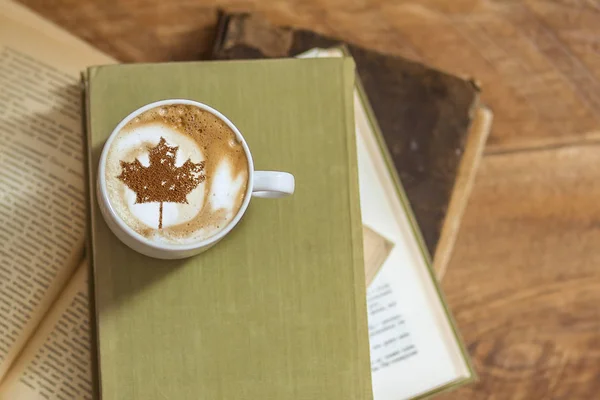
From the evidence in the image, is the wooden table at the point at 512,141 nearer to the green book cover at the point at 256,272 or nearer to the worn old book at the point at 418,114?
the worn old book at the point at 418,114

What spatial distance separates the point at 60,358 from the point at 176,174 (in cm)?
23

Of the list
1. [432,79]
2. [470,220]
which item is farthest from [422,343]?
[432,79]

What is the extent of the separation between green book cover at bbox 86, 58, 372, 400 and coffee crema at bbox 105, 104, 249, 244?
0.05 m

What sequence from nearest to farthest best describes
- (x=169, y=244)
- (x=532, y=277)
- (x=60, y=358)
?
(x=169, y=244) < (x=60, y=358) < (x=532, y=277)

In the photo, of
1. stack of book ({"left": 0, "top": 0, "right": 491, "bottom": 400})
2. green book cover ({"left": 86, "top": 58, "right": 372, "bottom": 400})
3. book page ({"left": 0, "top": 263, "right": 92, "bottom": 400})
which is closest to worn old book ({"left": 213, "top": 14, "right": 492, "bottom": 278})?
stack of book ({"left": 0, "top": 0, "right": 491, "bottom": 400})

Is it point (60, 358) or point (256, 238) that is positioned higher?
point (256, 238)

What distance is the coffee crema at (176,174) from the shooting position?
0.39 metres

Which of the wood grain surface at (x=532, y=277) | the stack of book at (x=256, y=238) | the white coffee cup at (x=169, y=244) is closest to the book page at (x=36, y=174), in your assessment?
the stack of book at (x=256, y=238)

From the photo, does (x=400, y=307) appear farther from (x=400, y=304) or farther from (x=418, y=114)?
(x=418, y=114)

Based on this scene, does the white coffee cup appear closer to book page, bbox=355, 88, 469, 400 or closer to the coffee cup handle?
the coffee cup handle

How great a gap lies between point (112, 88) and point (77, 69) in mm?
128

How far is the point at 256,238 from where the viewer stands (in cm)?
45

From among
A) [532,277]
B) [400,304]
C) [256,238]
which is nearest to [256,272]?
[256,238]

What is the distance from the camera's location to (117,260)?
434 mm
